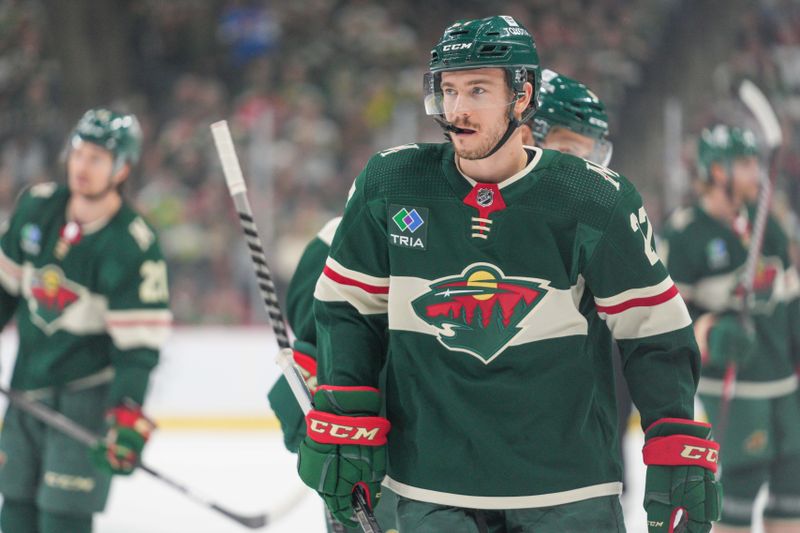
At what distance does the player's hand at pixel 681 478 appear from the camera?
155cm

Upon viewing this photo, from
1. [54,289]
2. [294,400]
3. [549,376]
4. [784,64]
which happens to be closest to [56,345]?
[54,289]

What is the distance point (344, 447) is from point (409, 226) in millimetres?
307

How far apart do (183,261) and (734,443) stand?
11.4 feet

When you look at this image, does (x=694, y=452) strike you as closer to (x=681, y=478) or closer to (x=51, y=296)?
(x=681, y=478)

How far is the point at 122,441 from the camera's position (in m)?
2.77

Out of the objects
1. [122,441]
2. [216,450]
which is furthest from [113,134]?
[216,450]

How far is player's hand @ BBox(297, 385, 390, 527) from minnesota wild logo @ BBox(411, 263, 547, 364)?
151 mm

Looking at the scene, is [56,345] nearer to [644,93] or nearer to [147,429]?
[147,429]

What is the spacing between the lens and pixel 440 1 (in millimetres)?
7164

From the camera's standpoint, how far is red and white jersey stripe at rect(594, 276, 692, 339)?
1.55 metres

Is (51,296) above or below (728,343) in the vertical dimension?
above

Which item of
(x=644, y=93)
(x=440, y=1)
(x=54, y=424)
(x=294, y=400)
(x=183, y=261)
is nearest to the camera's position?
(x=294, y=400)

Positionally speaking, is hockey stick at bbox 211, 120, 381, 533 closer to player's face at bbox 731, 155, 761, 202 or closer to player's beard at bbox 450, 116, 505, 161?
player's beard at bbox 450, 116, 505, 161

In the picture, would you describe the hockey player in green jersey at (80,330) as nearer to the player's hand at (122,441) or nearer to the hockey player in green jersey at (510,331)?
the player's hand at (122,441)
